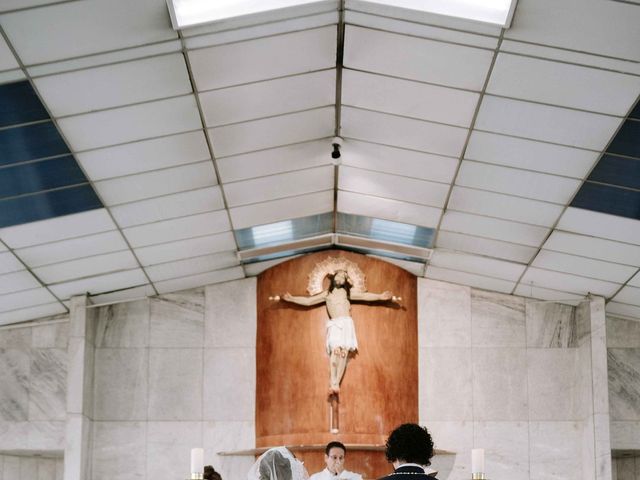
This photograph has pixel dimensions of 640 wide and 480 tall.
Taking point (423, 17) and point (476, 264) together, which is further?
point (476, 264)

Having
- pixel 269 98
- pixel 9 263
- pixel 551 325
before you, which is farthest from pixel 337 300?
pixel 269 98

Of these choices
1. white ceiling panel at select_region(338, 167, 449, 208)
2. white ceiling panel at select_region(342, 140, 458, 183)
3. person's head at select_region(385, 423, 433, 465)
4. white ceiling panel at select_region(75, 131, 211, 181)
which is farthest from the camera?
white ceiling panel at select_region(338, 167, 449, 208)

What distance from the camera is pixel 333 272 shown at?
15.4m

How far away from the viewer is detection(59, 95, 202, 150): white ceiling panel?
33.7 feet

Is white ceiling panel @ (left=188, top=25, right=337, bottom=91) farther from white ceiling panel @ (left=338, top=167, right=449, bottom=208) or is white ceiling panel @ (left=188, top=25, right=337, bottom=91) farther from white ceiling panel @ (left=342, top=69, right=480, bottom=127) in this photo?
white ceiling panel @ (left=338, top=167, right=449, bottom=208)

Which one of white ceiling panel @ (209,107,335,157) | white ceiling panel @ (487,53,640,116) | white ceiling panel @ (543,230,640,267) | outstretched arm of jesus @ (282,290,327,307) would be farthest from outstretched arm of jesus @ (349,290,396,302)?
white ceiling panel @ (487,53,640,116)

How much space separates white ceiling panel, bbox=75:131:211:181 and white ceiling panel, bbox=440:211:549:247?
10.9 ft

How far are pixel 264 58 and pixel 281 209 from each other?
4.08 metres

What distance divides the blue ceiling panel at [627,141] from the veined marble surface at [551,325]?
5008 mm

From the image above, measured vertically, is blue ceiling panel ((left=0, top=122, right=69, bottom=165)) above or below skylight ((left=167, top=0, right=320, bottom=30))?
below

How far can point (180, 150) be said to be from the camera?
449 inches

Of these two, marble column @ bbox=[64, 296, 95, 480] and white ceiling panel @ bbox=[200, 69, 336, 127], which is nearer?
white ceiling panel @ bbox=[200, 69, 336, 127]

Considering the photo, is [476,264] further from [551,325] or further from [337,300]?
[337,300]

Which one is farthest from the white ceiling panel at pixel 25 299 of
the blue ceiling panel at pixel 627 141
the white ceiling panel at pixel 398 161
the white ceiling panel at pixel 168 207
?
the blue ceiling panel at pixel 627 141
